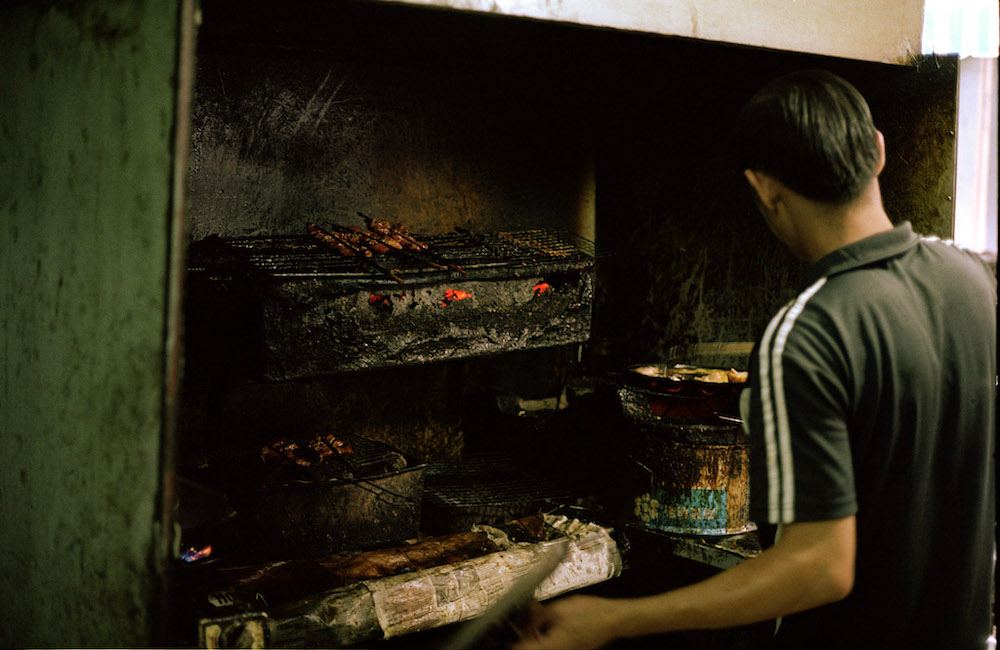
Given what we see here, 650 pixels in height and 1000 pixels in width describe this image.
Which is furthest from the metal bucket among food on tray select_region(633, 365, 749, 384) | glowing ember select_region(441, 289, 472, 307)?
glowing ember select_region(441, 289, 472, 307)

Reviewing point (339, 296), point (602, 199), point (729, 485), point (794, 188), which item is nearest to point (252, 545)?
point (339, 296)

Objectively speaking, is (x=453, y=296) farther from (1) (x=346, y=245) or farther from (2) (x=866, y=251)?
(2) (x=866, y=251)

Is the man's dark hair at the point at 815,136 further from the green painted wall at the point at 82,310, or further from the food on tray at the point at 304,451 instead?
the food on tray at the point at 304,451

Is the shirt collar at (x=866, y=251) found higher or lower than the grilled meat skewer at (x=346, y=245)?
lower

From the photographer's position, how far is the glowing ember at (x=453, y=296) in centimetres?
370

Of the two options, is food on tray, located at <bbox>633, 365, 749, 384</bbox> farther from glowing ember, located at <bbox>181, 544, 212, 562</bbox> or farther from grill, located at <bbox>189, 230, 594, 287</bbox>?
glowing ember, located at <bbox>181, 544, 212, 562</bbox>

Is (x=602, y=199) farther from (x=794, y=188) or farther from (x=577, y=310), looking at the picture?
(x=794, y=188)

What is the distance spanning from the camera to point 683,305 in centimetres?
493

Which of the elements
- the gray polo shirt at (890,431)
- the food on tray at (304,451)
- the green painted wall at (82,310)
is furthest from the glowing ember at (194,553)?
the gray polo shirt at (890,431)

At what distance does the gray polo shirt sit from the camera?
1746 mm

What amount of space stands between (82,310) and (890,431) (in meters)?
2.04

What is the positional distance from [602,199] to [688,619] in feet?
12.3

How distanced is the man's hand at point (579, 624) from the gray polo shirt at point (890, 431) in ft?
1.42

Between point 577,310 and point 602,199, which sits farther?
point 602,199
